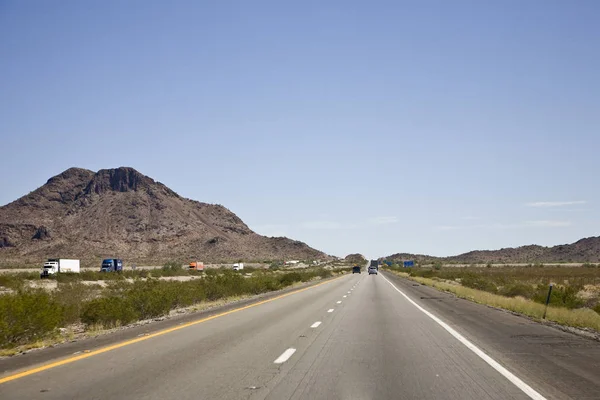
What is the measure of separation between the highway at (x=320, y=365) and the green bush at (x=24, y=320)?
258 centimetres

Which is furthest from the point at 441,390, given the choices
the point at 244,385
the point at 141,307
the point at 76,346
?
the point at 141,307

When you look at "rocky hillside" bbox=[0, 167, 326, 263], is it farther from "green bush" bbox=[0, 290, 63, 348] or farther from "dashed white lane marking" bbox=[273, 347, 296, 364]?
"dashed white lane marking" bbox=[273, 347, 296, 364]

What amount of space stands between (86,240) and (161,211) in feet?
94.1

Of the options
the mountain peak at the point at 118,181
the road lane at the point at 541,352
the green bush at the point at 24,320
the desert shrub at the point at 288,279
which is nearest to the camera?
the road lane at the point at 541,352

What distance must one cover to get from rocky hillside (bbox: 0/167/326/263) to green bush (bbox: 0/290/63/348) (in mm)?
121740

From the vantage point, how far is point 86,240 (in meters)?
141

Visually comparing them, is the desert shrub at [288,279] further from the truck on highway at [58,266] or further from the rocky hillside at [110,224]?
the rocky hillside at [110,224]

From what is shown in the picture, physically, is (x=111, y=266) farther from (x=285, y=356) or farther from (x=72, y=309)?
(x=285, y=356)

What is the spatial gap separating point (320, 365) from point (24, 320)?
8.08 metres

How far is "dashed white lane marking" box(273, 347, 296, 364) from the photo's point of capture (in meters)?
10.9

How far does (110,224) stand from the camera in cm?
15138

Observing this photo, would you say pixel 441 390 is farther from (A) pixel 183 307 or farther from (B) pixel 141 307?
(A) pixel 183 307

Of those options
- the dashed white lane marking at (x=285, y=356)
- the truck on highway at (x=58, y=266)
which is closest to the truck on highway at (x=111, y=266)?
the truck on highway at (x=58, y=266)

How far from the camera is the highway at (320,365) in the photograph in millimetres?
8328
